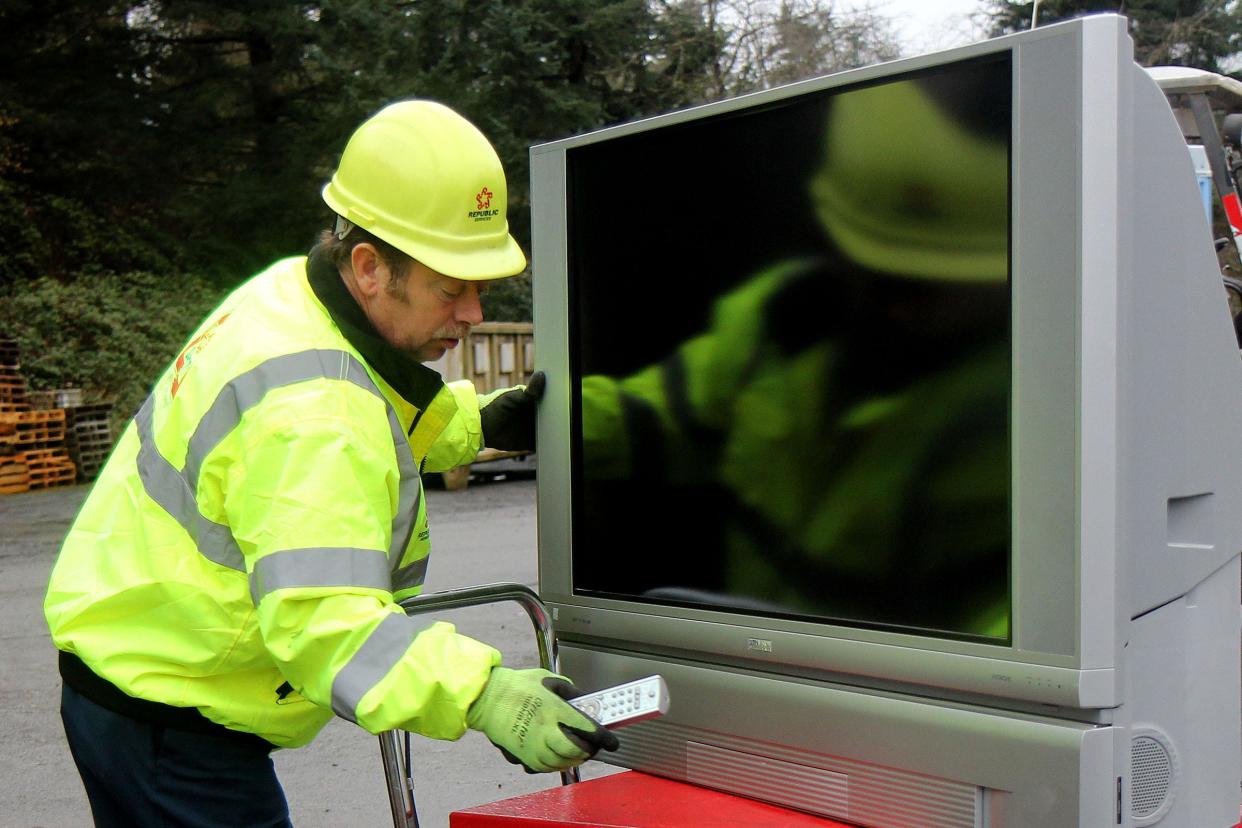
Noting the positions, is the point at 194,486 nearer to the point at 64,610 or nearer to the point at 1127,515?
the point at 64,610

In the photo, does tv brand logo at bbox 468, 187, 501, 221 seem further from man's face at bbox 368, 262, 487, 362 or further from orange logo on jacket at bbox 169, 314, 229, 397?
orange logo on jacket at bbox 169, 314, 229, 397

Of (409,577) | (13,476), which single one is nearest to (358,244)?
(409,577)

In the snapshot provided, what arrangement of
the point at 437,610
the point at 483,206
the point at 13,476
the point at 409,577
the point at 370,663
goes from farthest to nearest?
the point at 13,476, the point at 437,610, the point at 409,577, the point at 483,206, the point at 370,663

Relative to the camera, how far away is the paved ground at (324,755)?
4754 millimetres

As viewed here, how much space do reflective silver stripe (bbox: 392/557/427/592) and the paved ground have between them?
2.50 meters

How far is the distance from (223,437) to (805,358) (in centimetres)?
92

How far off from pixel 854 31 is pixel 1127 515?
74.5ft

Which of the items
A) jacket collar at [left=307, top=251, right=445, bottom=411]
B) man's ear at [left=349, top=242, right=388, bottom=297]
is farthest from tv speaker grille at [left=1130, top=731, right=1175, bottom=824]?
man's ear at [left=349, top=242, right=388, bottom=297]

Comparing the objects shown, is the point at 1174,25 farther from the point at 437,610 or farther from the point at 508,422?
the point at 437,610

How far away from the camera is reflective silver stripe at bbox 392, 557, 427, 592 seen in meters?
2.35

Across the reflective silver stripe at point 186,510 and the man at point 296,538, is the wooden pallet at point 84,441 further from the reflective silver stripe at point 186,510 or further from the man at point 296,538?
the reflective silver stripe at point 186,510

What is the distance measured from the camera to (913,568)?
6.38 ft

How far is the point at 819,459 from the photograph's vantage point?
6.75 feet

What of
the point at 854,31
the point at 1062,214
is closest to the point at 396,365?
the point at 1062,214
